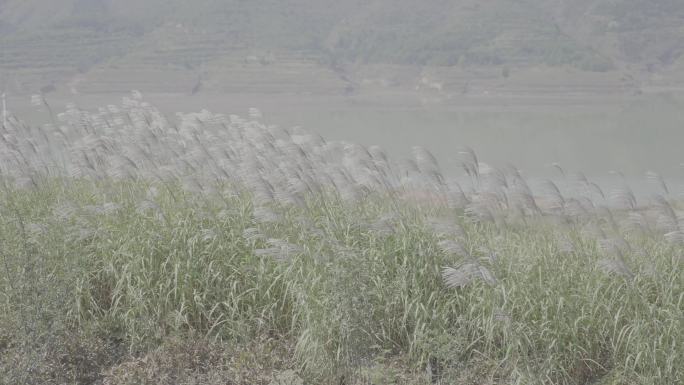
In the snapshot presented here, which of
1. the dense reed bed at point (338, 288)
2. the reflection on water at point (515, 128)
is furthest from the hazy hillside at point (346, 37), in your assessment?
the dense reed bed at point (338, 288)

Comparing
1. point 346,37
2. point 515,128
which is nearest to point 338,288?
point 515,128

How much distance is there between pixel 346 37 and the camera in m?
81.6

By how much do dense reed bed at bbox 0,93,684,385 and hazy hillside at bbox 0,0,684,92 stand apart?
5081 cm

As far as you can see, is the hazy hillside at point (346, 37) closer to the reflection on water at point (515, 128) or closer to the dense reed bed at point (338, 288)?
the reflection on water at point (515, 128)

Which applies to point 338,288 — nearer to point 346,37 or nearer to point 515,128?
point 515,128

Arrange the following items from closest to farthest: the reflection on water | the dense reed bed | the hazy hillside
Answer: the dense reed bed, the reflection on water, the hazy hillside

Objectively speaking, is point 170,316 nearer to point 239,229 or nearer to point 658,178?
point 239,229

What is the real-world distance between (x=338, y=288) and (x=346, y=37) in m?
79.4

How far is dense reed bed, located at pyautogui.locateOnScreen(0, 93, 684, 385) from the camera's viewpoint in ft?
13.0

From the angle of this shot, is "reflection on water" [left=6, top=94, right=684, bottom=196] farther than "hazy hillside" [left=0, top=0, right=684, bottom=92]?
No

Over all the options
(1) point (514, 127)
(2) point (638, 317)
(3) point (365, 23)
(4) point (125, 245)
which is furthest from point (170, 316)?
(3) point (365, 23)

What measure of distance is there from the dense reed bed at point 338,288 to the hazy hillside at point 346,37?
50813 mm

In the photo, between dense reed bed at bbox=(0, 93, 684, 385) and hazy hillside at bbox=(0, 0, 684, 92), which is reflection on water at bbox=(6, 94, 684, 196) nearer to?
dense reed bed at bbox=(0, 93, 684, 385)

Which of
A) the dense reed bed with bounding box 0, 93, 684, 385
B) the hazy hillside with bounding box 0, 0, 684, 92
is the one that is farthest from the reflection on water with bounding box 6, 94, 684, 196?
the hazy hillside with bounding box 0, 0, 684, 92
